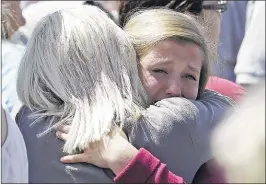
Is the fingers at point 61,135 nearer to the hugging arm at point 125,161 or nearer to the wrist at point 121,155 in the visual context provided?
the hugging arm at point 125,161

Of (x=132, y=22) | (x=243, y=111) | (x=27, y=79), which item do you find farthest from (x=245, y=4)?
(x=243, y=111)

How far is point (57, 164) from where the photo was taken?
1569mm

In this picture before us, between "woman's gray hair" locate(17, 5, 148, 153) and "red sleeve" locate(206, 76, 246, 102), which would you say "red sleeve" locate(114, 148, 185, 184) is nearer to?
"woman's gray hair" locate(17, 5, 148, 153)

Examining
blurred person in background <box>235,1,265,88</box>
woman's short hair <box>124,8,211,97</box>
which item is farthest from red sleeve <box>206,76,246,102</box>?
blurred person in background <box>235,1,265,88</box>

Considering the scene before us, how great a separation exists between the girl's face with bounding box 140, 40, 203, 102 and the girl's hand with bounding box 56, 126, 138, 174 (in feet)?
0.68

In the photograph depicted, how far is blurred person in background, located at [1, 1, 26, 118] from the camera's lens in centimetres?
223

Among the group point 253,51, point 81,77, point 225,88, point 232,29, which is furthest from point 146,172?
point 232,29

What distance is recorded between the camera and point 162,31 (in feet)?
5.73

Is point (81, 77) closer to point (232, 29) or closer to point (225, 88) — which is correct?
point (225, 88)

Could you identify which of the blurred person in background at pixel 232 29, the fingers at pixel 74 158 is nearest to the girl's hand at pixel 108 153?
the fingers at pixel 74 158

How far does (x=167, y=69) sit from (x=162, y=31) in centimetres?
9

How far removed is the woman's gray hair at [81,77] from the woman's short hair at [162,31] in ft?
0.20

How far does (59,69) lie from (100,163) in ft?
0.77

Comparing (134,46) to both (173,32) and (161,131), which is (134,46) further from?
(161,131)
